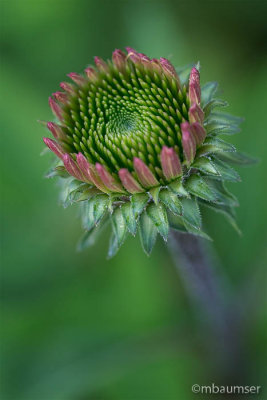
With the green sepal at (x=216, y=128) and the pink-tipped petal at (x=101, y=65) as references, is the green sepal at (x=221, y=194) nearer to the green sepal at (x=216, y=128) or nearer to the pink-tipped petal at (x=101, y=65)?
the green sepal at (x=216, y=128)

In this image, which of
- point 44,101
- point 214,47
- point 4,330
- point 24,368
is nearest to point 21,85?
point 44,101

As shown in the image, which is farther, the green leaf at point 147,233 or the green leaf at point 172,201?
the green leaf at point 147,233

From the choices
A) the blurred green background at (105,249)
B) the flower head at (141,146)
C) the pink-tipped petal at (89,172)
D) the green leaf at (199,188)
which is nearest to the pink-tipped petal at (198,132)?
the flower head at (141,146)

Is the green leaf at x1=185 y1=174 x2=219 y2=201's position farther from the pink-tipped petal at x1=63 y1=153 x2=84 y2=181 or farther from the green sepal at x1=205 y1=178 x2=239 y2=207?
the pink-tipped petal at x1=63 y1=153 x2=84 y2=181

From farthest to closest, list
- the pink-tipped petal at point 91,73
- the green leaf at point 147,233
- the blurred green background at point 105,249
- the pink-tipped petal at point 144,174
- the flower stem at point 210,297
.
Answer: the blurred green background at point 105,249
the flower stem at point 210,297
the pink-tipped petal at point 91,73
the green leaf at point 147,233
the pink-tipped petal at point 144,174

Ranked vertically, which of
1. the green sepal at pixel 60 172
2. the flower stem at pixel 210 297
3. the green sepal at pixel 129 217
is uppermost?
the green sepal at pixel 60 172

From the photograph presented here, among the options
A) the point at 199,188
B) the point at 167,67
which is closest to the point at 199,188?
the point at 199,188

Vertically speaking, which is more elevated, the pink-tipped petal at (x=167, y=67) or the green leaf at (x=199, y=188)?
the pink-tipped petal at (x=167, y=67)

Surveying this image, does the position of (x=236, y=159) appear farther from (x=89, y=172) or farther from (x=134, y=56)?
(x=89, y=172)
